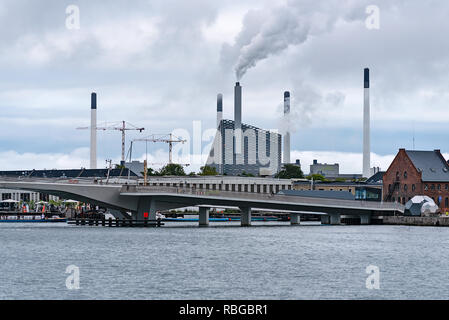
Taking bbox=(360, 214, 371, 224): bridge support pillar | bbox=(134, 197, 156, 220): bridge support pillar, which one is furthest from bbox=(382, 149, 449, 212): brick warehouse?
bbox=(134, 197, 156, 220): bridge support pillar

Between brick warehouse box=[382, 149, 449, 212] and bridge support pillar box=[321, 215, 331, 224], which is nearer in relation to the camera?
bridge support pillar box=[321, 215, 331, 224]

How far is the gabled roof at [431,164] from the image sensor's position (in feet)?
546

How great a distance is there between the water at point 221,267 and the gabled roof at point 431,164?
71.2 meters

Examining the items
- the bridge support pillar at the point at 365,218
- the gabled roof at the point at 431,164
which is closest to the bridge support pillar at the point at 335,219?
the bridge support pillar at the point at 365,218

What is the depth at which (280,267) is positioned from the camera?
62906 millimetres

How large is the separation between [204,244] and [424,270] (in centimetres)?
2962

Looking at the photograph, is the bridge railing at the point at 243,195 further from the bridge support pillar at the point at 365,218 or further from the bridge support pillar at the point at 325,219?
the bridge support pillar at the point at 325,219

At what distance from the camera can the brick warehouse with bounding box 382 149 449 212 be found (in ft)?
543

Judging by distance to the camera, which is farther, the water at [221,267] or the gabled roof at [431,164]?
the gabled roof at [431,164]

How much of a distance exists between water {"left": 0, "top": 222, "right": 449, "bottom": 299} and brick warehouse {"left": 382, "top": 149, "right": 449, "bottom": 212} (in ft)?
230

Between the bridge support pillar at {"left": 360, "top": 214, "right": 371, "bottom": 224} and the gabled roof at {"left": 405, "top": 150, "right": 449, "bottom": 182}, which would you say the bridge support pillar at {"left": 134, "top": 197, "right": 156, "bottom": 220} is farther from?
the gabled roof at {"left": 405, "top": 150, "right": 449, "bottom": 182}

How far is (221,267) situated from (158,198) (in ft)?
207
